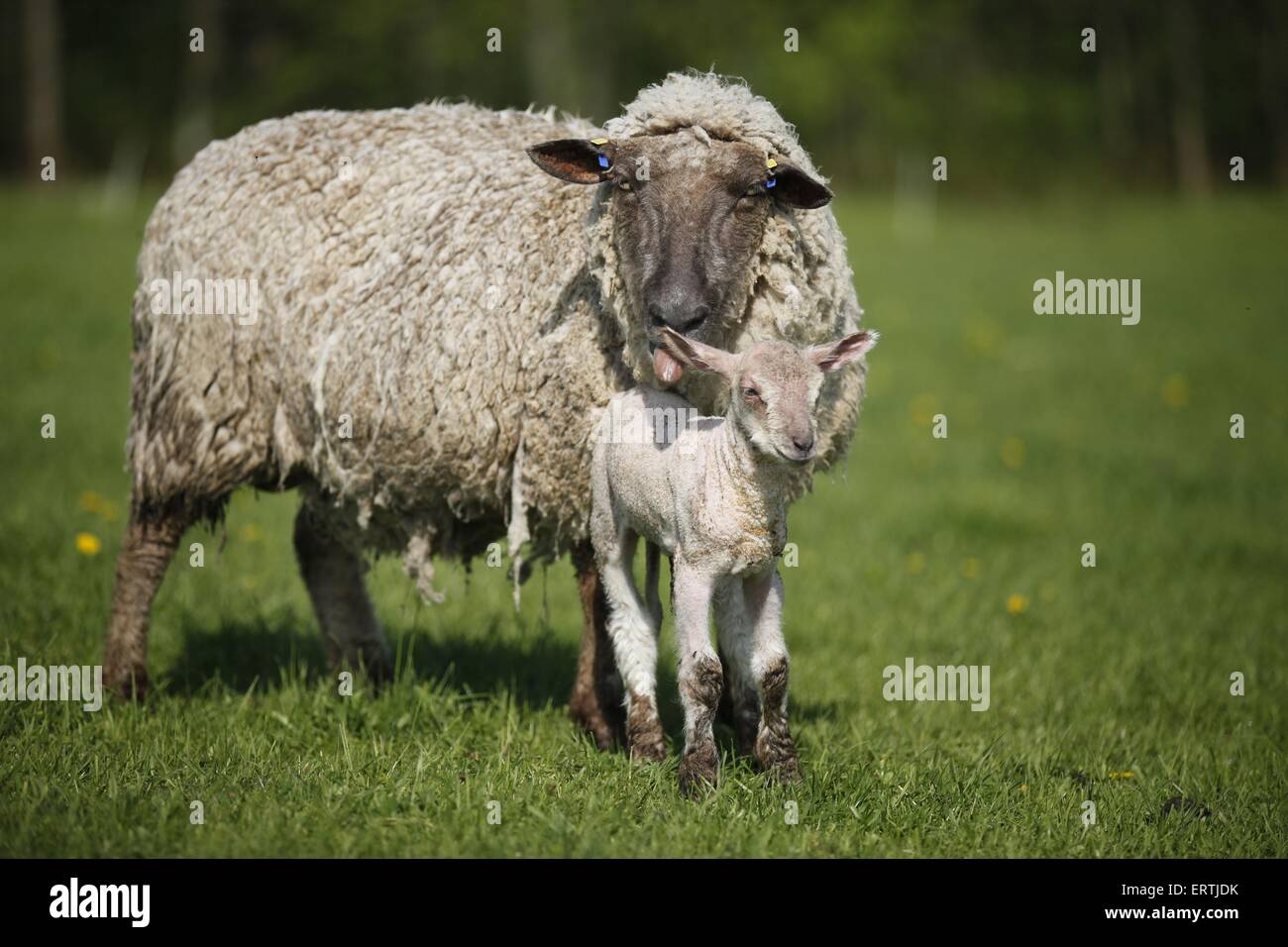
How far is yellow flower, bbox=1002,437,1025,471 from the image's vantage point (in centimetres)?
1169

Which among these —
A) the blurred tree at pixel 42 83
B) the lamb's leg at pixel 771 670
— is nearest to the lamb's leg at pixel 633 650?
the lamb's leg at pixel 771 670

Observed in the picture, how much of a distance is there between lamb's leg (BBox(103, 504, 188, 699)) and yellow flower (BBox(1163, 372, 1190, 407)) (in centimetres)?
1079

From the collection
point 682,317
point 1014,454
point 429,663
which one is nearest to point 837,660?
point 429,663

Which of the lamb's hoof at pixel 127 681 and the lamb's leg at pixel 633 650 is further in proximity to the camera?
the lamb's hoof at pixel 127 681

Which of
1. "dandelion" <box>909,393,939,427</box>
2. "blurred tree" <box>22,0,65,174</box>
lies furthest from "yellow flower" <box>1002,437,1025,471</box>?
"blurred tree" <box>22,0,65,174</box>

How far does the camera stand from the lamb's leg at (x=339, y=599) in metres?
6.43

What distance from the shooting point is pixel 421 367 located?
5.29m

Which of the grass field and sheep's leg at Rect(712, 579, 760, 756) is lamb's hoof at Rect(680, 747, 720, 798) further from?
sheep's leg at Rect(712, 579, 760, 756)

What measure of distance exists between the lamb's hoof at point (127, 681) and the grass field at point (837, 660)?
233mm

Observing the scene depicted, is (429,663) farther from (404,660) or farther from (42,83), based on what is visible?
(42,83)

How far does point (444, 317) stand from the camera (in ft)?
17.4

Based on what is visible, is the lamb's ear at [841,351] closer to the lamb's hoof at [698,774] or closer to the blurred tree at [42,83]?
the lamb's hoof at [698,774]
